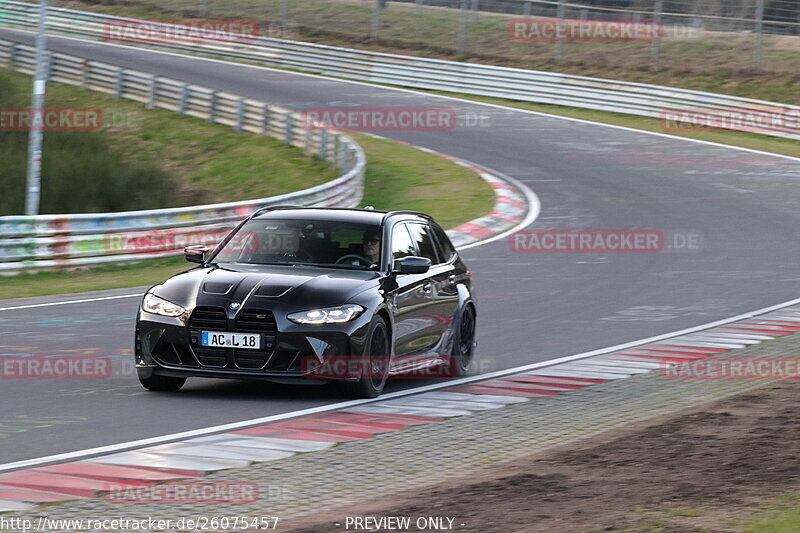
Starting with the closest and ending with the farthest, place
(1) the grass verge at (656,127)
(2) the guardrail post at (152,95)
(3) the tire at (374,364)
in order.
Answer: (3) the tire at (374,364)
(1) the grass verge at (656,127)
(2) the guardrail post at (152,95)

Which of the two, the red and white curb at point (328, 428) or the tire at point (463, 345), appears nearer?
the red and white curb at point (328, 428)

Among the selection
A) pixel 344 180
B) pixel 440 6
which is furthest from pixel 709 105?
pixel 344 180

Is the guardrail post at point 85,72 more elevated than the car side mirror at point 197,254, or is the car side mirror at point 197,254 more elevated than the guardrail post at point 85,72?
the car side mirror at point 197,254

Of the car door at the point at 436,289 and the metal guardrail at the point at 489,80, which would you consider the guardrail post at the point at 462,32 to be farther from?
the car door at the point at 436,289

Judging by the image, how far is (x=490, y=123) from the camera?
126 feet

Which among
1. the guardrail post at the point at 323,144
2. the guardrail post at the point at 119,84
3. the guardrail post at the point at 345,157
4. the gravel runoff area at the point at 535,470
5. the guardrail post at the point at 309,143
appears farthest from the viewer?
the guardrail post at the point at 119,84

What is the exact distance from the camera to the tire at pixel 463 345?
467 inches

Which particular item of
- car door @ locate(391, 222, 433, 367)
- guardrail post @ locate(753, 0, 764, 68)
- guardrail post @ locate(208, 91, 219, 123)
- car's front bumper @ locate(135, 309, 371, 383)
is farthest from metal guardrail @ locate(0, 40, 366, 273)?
guardrail post @ locate(753, 0, 764, 68)

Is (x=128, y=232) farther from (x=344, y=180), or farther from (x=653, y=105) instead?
(x=653, y=105)

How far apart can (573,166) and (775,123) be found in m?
8.33

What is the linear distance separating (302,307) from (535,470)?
2748 mm

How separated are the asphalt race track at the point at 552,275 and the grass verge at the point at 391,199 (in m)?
1.26

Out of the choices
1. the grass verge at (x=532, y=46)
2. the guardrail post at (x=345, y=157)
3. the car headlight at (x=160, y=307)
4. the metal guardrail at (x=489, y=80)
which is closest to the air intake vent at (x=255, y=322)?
the car headlight at (x=160, y=307)

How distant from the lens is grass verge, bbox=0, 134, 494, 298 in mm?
18281
